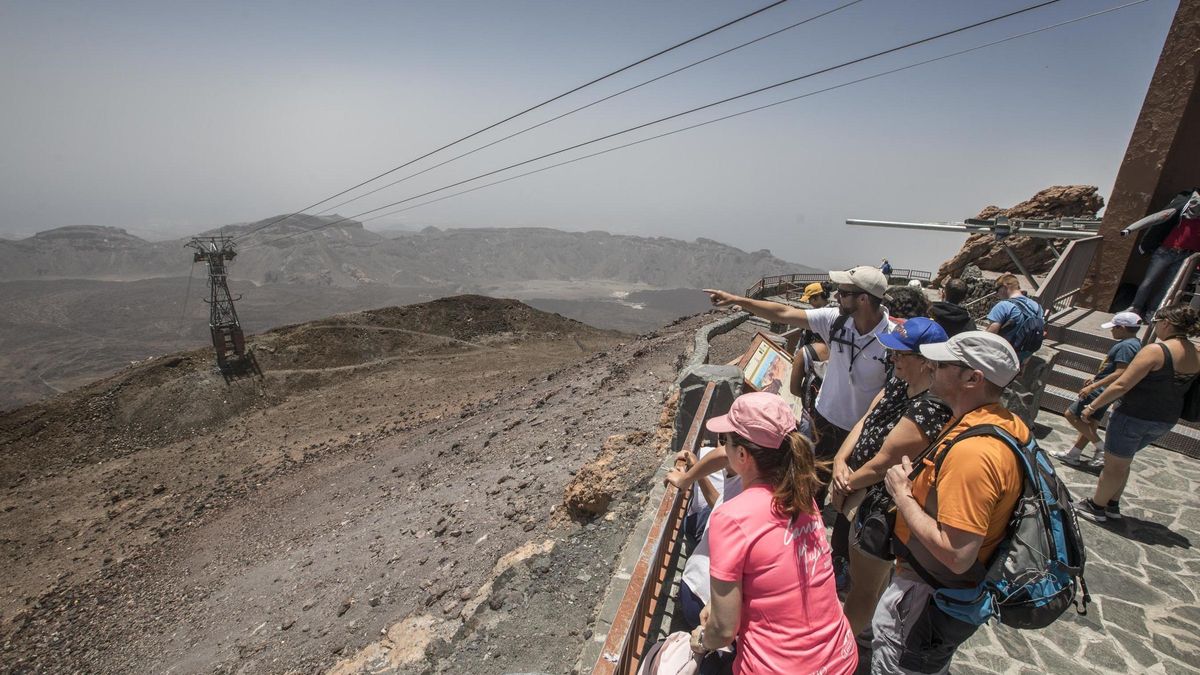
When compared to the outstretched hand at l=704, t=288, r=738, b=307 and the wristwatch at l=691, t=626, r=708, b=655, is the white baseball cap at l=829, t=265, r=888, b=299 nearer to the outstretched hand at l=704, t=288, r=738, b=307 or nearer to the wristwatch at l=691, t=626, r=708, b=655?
the outstretched hand at l=704, t=288, r=738, b=307

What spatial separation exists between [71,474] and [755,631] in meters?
22.8

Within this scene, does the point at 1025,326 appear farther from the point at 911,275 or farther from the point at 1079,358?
the point at 911,275

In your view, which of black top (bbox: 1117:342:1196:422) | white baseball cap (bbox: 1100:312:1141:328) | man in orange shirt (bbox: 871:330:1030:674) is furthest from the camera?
white baseball cap (bbox: 1100:312:1141:328)

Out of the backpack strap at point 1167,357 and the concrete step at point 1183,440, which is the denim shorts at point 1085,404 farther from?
the backpack strap at point 1167,357

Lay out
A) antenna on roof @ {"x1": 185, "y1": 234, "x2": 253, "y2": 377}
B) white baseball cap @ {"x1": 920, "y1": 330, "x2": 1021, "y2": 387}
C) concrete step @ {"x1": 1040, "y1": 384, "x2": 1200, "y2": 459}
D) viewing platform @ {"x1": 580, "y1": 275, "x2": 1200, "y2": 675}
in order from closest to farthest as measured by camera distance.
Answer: white baseball cap @ {"x1": 920, "y1": 330, "x2": 1021, "y2": 387} < viewing platform @ {"x1": 580, "y1": 275, "x2": 1200, "y2": 675} < concrete step @ {"x1": 1040, "y1": 384, "x2": 1200, "y2": 459} < antenna on roof @ {"x1": 185, "y1": 234, "x2": 253, "y2": 377}

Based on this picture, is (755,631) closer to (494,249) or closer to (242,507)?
(242,507)

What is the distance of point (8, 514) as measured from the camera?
1396 cm

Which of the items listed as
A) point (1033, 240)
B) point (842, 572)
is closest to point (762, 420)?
point (842, 572)

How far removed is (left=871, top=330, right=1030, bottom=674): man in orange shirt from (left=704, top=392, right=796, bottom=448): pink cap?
26.4 inches

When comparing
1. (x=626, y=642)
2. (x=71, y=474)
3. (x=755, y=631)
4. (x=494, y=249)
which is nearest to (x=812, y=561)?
(x=755, y=631)

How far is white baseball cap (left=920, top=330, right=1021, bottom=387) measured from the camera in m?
2.31

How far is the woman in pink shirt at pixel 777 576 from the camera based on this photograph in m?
2.03

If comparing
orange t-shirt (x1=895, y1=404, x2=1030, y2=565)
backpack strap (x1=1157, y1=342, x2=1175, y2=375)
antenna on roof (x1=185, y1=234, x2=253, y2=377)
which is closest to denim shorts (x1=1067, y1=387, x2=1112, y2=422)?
backpack strap (x1=1157, y1=342, x2=1175, y2=375)

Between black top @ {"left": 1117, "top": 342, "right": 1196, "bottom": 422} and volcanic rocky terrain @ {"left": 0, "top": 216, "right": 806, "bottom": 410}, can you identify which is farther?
volcanic rocky terrain @ {"left": 0, "top": 216, "right": 806, "bottom": 410}
